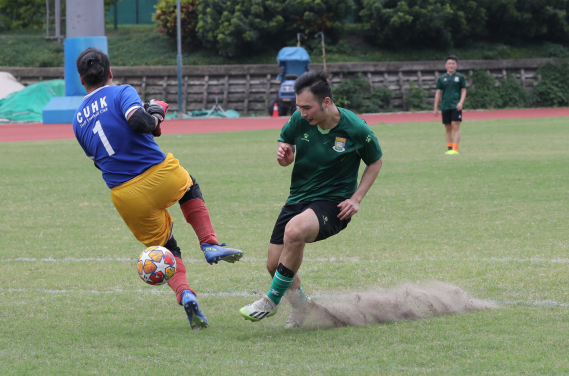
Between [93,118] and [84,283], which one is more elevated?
[93,118]

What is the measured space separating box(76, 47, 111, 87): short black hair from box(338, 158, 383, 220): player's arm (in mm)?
1838

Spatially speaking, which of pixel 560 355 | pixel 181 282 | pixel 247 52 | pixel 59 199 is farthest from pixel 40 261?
pixel 247 52

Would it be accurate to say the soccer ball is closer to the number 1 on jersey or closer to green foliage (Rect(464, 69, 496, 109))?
the number 1 on jersey

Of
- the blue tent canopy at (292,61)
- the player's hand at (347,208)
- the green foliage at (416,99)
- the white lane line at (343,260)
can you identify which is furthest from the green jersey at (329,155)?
the green foliage at (416,99)

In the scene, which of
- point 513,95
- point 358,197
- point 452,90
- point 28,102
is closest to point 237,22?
point 28,102

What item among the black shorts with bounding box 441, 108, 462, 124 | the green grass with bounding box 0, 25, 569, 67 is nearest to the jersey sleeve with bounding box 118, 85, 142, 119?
the black shorts with bounding box 441, 108, 462, 124

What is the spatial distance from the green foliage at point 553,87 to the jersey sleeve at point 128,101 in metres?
36.0

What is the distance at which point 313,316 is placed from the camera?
4840mm

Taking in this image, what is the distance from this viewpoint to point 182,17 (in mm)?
40312

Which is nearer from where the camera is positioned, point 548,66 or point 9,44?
point 548,66

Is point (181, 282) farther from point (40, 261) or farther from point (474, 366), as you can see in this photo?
point (40, 261)

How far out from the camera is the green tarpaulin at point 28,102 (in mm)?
32219

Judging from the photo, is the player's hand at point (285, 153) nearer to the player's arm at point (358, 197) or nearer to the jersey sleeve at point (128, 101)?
the player's arm at point (358, 197)

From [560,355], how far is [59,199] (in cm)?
869
